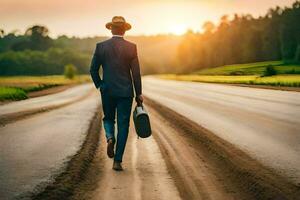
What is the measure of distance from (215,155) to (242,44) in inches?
4657

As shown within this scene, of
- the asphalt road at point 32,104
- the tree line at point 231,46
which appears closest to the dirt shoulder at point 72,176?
the asphalt road at point 32,104

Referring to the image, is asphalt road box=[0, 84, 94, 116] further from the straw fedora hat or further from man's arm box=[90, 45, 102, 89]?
the straw fedora hat

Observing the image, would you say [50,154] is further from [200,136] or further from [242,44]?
[242,44]

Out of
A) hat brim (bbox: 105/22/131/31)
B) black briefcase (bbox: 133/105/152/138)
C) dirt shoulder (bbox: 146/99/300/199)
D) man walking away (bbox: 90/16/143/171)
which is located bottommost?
dirt shoulder (bbox: 146/99/300/199)

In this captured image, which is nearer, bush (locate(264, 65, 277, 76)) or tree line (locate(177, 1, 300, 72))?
bush (locate(264, 65, 277, 76))

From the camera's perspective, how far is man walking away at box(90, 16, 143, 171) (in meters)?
6.83

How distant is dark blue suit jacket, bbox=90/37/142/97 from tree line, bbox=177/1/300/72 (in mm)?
83807

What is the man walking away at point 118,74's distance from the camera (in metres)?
6.83

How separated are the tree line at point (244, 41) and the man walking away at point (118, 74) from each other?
275ft

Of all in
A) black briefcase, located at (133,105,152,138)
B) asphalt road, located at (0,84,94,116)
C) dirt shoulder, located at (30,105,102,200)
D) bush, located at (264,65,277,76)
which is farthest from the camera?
bush, located at (264,65,277,76)

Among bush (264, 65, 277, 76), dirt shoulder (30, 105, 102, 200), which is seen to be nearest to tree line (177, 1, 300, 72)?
bush (264, 65, 277, 76)

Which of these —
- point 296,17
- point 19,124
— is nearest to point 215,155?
point 19,124

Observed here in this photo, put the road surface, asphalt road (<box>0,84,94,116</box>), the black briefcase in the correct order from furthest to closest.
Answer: asphalt road (<box>0,84,94,116</box>) → the black briefcase → the road surface

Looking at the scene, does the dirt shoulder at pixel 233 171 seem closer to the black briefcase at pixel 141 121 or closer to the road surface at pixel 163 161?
the road surface at pixel 163 161
